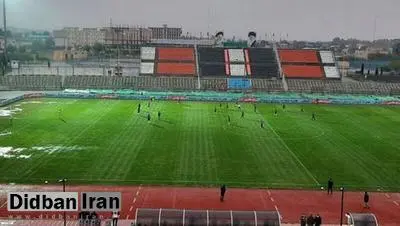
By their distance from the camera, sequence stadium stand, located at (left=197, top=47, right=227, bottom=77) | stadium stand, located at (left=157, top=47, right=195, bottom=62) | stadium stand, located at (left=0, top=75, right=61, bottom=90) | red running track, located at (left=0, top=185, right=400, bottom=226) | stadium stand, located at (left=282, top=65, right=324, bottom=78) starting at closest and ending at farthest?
red running track, located at (left=0, top=185, right=400, bottom=226) → stadium stand, located at (left=0, top=75, right=61, bottom=90) → stadium stand, located at (left=282, top=65, right=324, bottom=78) → stadium stand, located at (left=197, top=47, right=227, bottom=77) → stadium stand, located at (left=157, top=47, right=195, bottom=62)

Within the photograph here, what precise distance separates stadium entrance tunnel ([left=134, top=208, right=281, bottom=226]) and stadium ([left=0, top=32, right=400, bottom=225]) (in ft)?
0.15

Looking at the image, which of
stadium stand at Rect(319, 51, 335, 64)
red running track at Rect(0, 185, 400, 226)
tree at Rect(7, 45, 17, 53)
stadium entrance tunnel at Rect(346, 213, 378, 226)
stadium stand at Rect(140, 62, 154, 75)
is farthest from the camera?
tree at Rect(7, 45, 17, 53)

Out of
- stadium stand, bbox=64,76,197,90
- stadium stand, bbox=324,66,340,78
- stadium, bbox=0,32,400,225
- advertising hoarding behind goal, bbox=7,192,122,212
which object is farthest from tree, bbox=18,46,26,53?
advertising hoarding behind goal, bbox=7,192,122,212

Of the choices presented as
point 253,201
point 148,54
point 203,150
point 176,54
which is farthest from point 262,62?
point 253,201

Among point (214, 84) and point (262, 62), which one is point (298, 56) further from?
point (214, 84)

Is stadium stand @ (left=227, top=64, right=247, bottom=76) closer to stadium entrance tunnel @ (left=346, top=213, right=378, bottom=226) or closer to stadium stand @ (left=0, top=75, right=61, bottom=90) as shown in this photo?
stadium stand @ (left=0, top=75, right=61, bottom=90)

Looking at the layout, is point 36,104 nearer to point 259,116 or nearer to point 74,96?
point 74,96

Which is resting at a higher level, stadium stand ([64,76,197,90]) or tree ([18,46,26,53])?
tree ([18,46,26,53])

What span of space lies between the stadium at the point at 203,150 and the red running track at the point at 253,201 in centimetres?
8

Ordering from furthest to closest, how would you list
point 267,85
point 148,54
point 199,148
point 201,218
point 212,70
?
point 148,54
point 212,70
point 267,85
point 199,148
point 201,218

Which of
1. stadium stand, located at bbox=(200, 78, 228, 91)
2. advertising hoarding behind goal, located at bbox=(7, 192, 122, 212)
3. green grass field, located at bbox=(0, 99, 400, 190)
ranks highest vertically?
stadium stand, located at bbox=(200, 78, 228, 91)

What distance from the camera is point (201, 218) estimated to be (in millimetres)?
24781

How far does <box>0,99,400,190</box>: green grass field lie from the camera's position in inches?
1599

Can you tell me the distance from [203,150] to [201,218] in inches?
986
